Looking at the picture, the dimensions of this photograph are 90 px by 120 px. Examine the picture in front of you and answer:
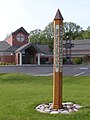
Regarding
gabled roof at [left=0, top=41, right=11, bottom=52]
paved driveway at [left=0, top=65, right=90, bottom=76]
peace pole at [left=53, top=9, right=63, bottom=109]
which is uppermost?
gabled roof at [left=0, top=41, right=11, bottom=52]

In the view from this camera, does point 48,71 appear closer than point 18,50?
Yes

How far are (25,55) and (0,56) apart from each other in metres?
5.70

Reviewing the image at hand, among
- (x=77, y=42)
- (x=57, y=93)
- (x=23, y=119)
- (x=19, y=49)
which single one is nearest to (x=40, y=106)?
(x=57, y=93)

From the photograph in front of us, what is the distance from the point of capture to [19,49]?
189 feet

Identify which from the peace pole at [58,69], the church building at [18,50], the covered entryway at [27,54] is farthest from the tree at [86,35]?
the peace pole at [58,69]

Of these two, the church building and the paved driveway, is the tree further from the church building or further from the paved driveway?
the paved driveway

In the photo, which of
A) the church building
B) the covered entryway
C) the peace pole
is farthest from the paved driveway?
the peace pole

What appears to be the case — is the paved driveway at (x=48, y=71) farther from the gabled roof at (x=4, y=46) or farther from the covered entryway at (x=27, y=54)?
the gabled roof at (x=4, y=46)

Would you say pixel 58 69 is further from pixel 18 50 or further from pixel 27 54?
pixel 27 54

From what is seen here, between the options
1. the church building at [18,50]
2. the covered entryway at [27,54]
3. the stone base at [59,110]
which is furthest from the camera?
the church building at [18,50]

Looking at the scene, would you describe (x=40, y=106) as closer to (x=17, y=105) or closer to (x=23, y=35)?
(x=17, y=105)

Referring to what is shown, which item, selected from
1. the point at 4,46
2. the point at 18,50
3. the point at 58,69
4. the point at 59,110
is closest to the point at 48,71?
the point at 18,50

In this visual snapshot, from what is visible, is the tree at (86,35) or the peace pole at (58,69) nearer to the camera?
the peace pole at (58,69)

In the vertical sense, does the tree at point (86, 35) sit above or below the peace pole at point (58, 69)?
above
